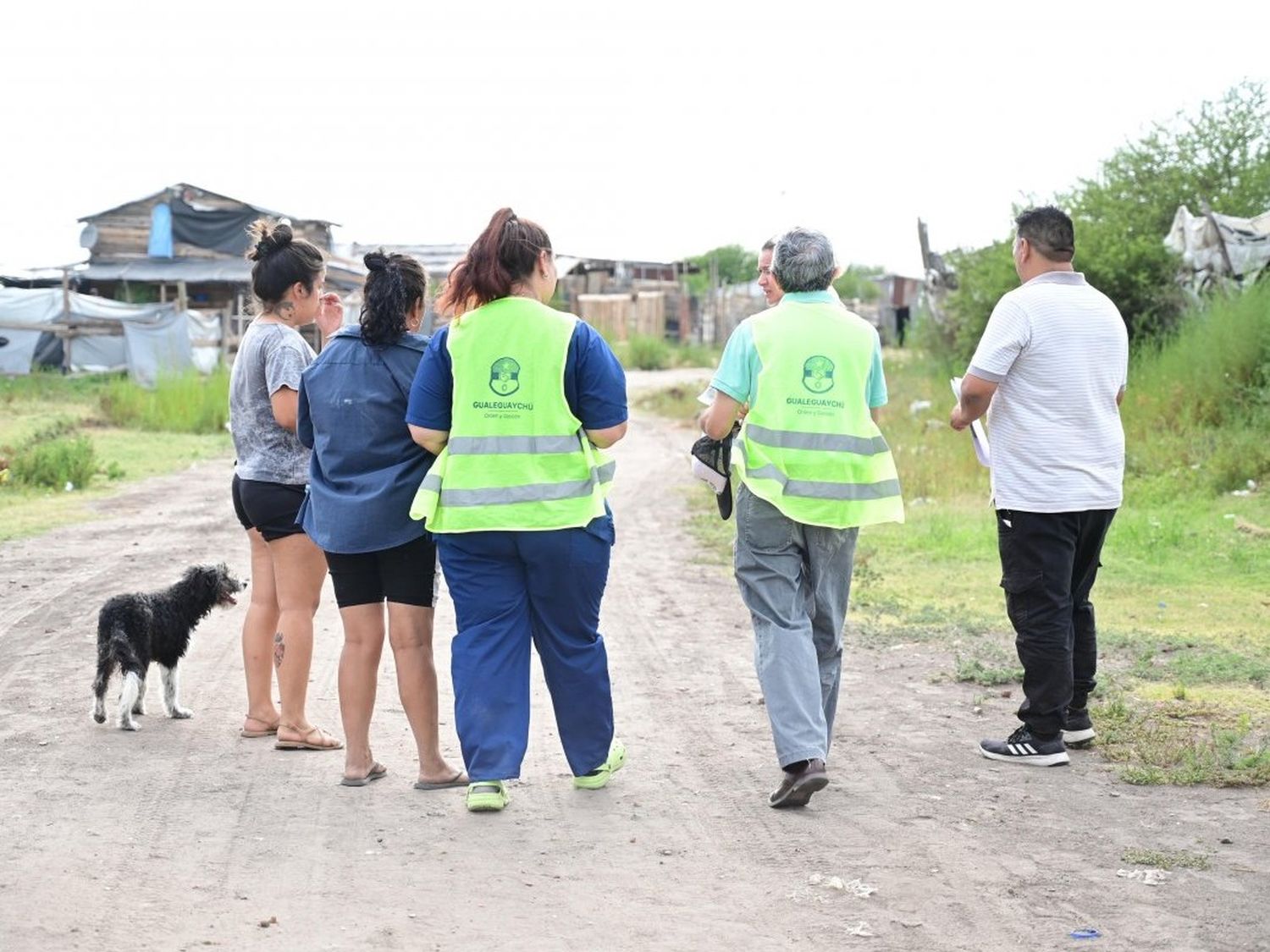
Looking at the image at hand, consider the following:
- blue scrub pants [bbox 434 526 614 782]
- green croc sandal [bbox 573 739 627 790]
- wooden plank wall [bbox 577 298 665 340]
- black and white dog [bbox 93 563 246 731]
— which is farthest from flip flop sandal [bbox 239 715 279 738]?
wooden plank wall [bbox 577 298 665 340]

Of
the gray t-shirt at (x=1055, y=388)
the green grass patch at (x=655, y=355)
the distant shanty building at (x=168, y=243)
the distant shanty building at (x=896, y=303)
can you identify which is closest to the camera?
the gray t-shirt at (x=1055, y=388)

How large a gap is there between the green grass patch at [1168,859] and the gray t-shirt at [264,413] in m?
3.52

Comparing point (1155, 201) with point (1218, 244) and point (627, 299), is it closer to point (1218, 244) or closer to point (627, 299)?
point (1218, 244)

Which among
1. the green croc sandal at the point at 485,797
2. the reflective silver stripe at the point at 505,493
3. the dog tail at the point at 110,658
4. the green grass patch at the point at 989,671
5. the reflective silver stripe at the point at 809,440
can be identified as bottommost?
the green grass patch at the point at 989,671

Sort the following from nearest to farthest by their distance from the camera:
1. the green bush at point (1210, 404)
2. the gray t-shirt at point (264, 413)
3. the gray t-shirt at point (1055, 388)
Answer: the gray t-shirt at point (1055, 388), the gray t-shirt at point (264, 413), the green bush at point (1210, 404)

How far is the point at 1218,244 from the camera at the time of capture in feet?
61.9

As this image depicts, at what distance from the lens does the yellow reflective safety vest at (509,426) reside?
5414 mm

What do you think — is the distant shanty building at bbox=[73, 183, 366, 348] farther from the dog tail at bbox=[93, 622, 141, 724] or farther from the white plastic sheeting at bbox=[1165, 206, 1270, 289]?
the dog tail at bbox=[93, 622, 141, 724]

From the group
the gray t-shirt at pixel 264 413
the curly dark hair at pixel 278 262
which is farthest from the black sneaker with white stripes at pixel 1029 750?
the curly dark hair at pixel 278 262

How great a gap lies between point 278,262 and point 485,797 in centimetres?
239

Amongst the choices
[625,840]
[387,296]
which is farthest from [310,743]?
[387,296]

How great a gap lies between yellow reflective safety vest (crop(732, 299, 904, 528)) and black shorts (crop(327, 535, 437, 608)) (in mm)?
1292

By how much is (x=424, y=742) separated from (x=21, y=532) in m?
8.46

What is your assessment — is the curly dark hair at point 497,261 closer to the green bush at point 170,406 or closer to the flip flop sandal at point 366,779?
the flip flop sandal at point 366,779
